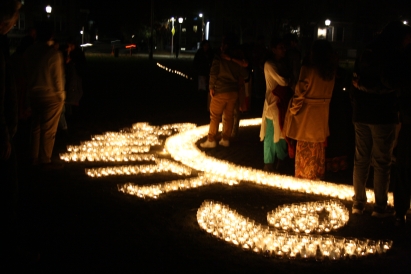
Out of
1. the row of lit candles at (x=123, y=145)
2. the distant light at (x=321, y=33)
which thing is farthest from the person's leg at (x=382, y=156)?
the distant light at (x=321, y=33)

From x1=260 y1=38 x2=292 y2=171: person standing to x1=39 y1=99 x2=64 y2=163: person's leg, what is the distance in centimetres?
297

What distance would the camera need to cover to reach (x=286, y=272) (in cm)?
464

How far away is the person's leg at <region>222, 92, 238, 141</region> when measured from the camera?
9625 mm

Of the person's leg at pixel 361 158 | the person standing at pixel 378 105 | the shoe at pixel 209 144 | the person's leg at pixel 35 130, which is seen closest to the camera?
the person standing at pixel 378 105

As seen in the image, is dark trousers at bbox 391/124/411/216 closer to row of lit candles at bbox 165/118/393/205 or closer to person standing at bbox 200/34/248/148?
row of lit candles at bbox 165/118/393/205

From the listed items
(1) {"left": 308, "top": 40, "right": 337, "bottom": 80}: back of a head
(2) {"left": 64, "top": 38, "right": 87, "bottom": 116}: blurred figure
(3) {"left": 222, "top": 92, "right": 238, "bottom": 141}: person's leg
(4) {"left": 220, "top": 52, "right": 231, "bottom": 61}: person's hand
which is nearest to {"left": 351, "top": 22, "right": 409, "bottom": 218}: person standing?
(1) {"left": 308, "top": 40, "right": 337, "bottom": 80}: back of a head

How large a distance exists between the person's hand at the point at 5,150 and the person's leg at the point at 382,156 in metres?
3.62

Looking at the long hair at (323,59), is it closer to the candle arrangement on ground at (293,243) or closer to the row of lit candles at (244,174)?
the row of lit candles at (244,174)

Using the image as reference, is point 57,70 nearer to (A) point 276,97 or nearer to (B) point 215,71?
(B) point 215,71

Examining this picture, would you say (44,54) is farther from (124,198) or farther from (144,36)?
(144,36)

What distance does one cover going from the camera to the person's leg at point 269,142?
7996mm

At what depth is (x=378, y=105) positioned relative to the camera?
5.72 m

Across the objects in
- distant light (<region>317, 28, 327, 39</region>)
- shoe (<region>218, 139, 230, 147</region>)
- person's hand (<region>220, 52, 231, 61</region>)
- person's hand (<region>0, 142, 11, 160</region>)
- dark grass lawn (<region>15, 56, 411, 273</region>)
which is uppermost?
distant light (<region>317, 28, 327, 39</region>)

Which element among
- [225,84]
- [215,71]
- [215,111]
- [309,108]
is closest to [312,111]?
[309,108]
